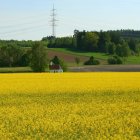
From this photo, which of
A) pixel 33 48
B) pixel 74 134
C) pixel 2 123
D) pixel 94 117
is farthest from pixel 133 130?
pixel 33 48

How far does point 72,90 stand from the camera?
27.8 meters

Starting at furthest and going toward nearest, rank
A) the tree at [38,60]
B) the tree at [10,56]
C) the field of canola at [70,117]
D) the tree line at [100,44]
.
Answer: the tree line at [100,44], the tree at [10,56], the tree at [38,60], the field of canola at [70,117]

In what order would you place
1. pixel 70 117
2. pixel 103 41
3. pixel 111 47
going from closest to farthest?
1. pixel 70 117
2. pixel 111 47
3. pixel 103 41

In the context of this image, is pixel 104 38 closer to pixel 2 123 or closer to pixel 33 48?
pixel 33 48

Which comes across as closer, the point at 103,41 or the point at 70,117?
the point at 70,117

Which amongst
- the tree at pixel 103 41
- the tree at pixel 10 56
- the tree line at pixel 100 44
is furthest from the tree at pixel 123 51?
the tree at pixel 10 56

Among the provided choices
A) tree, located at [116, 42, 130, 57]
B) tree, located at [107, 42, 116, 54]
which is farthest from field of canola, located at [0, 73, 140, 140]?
tree, located at [107, 42, 116, 54]

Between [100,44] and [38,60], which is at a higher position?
[100,44]

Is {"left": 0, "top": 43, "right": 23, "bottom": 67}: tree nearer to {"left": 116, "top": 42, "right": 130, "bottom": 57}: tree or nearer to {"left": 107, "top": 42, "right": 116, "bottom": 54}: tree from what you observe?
{"left": 116, "top": 42, "right": 130, "bottom": 57}: tree

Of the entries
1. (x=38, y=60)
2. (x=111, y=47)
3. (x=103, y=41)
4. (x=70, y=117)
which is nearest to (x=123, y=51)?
(x=111, y=47)

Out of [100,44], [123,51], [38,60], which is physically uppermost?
[100,44]

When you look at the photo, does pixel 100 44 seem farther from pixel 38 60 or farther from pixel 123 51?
pixel 38 60

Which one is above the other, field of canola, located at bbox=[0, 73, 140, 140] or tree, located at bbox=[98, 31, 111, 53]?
tree, located at bbox=[98, 31, 111, 53]

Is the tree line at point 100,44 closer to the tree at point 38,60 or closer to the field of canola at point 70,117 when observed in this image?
the tree at point 38,60
